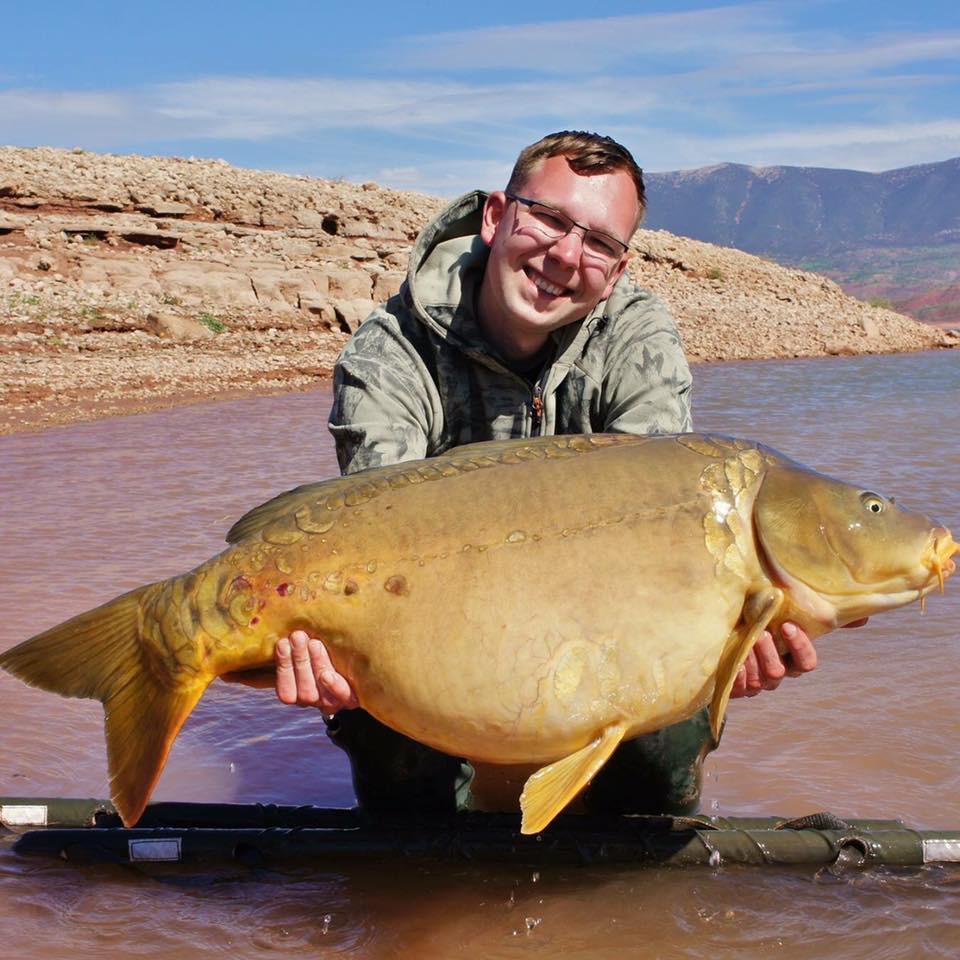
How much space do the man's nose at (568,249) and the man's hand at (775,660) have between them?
1033 mm

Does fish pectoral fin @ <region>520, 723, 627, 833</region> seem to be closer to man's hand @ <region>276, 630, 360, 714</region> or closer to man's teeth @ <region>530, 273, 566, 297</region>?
man's hand @ <region>276, 630, 360, 714</region>

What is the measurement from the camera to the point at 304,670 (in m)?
2.38

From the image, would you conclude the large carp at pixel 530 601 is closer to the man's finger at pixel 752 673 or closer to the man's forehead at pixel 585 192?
the man's finger at pixel 752 673

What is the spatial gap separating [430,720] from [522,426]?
1.14 meters

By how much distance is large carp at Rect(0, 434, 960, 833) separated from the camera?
89.4 inches

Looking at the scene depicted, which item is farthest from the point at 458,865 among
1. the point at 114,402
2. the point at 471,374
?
the point at 114,402

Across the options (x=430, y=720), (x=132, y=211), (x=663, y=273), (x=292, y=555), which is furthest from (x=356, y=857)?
(x=663, y=273)

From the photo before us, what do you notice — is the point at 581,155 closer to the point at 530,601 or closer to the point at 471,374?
the point at 471,374

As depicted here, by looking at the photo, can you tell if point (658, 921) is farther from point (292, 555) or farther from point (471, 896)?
point (292, 555)

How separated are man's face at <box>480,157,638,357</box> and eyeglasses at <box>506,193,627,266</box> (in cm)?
1

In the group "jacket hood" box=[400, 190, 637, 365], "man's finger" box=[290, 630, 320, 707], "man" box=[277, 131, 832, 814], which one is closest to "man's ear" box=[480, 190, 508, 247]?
"man" box=[277, 131, 832, 814]

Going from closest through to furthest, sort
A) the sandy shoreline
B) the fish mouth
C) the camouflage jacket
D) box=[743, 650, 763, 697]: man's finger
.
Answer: the fish mouth < box=[743, 650, 763, 697]: man's finger < the camouflage jacket < the sandy shoreline

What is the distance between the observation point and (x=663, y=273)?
24.8 metres

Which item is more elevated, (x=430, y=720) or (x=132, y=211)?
(x=132, y=211)
